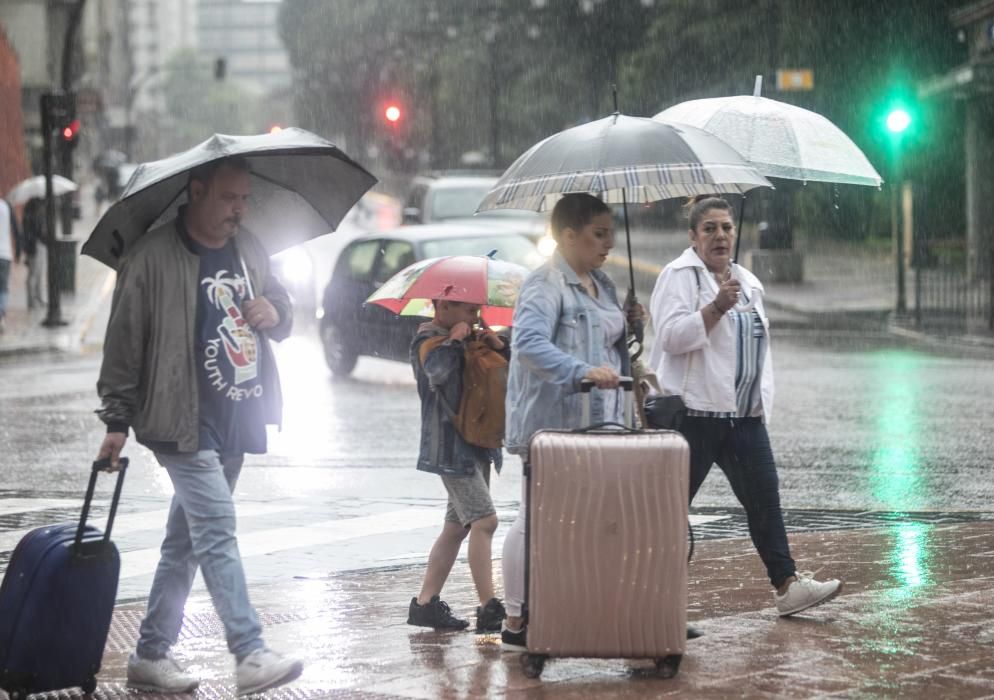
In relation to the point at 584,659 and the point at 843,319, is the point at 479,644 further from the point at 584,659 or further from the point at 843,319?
the point at 843,319

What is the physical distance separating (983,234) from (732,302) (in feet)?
74.5

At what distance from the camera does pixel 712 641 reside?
6.16 meters

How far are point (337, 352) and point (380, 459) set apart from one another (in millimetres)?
5721

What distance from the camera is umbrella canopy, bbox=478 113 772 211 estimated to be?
5852 millimetres

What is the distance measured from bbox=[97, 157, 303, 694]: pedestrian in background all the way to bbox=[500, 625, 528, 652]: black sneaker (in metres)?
0.94

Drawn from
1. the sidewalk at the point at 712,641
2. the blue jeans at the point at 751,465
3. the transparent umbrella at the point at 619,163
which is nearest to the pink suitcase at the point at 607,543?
the sidewalk at the point at 712,641

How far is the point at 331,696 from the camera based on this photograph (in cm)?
549

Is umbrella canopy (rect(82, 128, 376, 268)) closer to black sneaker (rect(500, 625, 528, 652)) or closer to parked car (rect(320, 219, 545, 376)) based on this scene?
black sneaker (rect(500, 625, 528, 652))

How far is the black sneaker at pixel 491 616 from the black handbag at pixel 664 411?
905mm

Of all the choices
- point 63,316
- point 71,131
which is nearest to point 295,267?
point 63,316

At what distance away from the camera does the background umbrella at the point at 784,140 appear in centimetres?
695

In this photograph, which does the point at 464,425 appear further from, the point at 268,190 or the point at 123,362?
the point at 123,362

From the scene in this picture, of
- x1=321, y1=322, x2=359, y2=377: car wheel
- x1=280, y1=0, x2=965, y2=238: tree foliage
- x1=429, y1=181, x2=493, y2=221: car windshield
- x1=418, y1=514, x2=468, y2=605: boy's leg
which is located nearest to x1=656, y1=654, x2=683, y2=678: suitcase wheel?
x1=418, y1=514, x2=468, y2=605: boy's leg

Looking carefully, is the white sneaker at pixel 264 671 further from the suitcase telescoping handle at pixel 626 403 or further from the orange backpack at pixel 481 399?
the orange backpack at pixel 481 399
